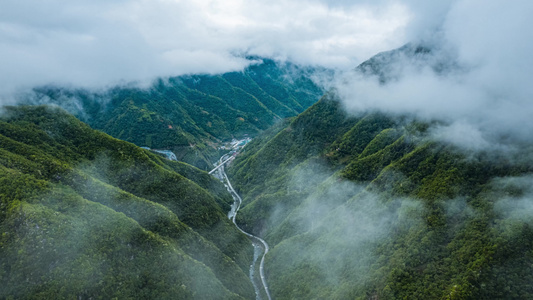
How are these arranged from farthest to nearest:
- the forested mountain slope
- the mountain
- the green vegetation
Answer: the forested mountain slope
the mountain
the green vegetation

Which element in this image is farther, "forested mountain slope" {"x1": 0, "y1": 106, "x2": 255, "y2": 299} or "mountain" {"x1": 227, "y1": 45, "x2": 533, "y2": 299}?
"forested mountain slope" {"x1": 0, "y1": 106, "x2": 255, "y2": 299}

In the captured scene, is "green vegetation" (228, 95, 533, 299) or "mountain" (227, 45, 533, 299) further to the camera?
"mountain" (227, 45, 533, 299)

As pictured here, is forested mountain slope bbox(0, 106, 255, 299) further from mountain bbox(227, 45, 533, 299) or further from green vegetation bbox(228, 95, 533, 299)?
green vegetation bbox(228, 95, 533, 299)

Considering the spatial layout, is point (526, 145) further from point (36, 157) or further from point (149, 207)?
point (36, 157)

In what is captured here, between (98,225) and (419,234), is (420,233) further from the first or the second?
(98,225)

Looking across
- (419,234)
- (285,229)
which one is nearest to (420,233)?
(419,234)

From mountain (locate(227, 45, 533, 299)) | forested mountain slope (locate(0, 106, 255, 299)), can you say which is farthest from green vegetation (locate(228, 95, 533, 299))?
forested mountain slope (locate(0, 106, 255, 299))

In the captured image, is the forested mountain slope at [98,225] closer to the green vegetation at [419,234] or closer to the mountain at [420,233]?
the mountain at [420,233]

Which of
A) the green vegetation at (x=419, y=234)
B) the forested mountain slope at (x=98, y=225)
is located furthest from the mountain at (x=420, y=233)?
the forested mountain slope at (x=98, y=225)

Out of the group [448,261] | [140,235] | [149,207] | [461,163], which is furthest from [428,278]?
[149,207]

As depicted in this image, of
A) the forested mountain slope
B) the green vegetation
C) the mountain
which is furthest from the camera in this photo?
the forested mountain slope
